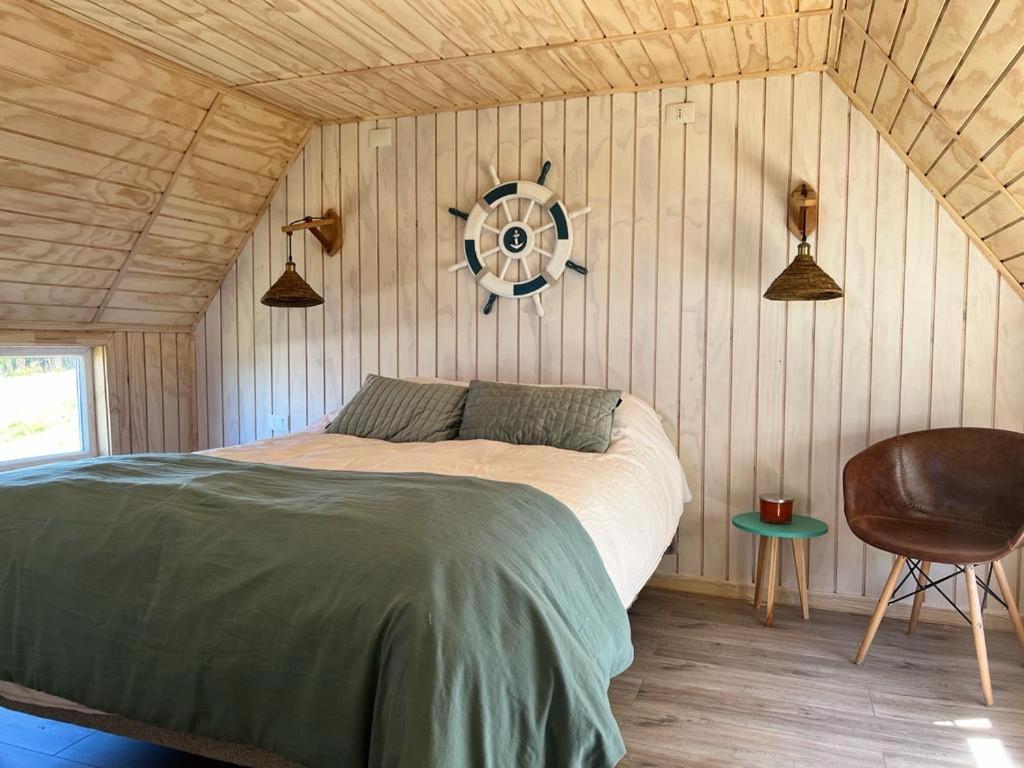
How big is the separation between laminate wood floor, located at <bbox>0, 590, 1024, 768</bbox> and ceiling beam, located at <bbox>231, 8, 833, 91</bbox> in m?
2.23

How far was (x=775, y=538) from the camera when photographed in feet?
9.96

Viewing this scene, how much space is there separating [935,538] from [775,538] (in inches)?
23.6

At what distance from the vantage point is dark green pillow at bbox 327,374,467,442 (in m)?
3.26

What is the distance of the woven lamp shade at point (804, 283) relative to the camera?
2834 millimetres

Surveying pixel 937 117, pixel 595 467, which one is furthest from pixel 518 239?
pixel 937 117

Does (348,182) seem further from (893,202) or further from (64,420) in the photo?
(893,202)

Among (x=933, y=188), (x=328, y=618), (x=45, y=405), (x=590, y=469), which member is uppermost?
(x=933, y=188)

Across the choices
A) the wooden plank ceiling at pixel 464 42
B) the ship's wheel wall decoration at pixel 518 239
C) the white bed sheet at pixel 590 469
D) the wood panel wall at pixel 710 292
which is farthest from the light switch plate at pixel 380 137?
the white bed sheet at pixel 590 469

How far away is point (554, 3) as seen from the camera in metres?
2.55

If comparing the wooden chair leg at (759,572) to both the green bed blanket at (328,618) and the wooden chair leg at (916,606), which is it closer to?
the wooden chair leg at (916,606)

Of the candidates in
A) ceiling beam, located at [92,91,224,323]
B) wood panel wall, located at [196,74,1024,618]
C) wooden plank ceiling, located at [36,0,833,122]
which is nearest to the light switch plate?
wood panel wall, located at [196,74,1024,618]

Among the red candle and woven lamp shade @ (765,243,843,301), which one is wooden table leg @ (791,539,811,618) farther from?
woven lamp shade @ (765,243,843,301)

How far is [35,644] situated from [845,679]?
239cm

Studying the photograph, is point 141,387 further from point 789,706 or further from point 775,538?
point 789,706
